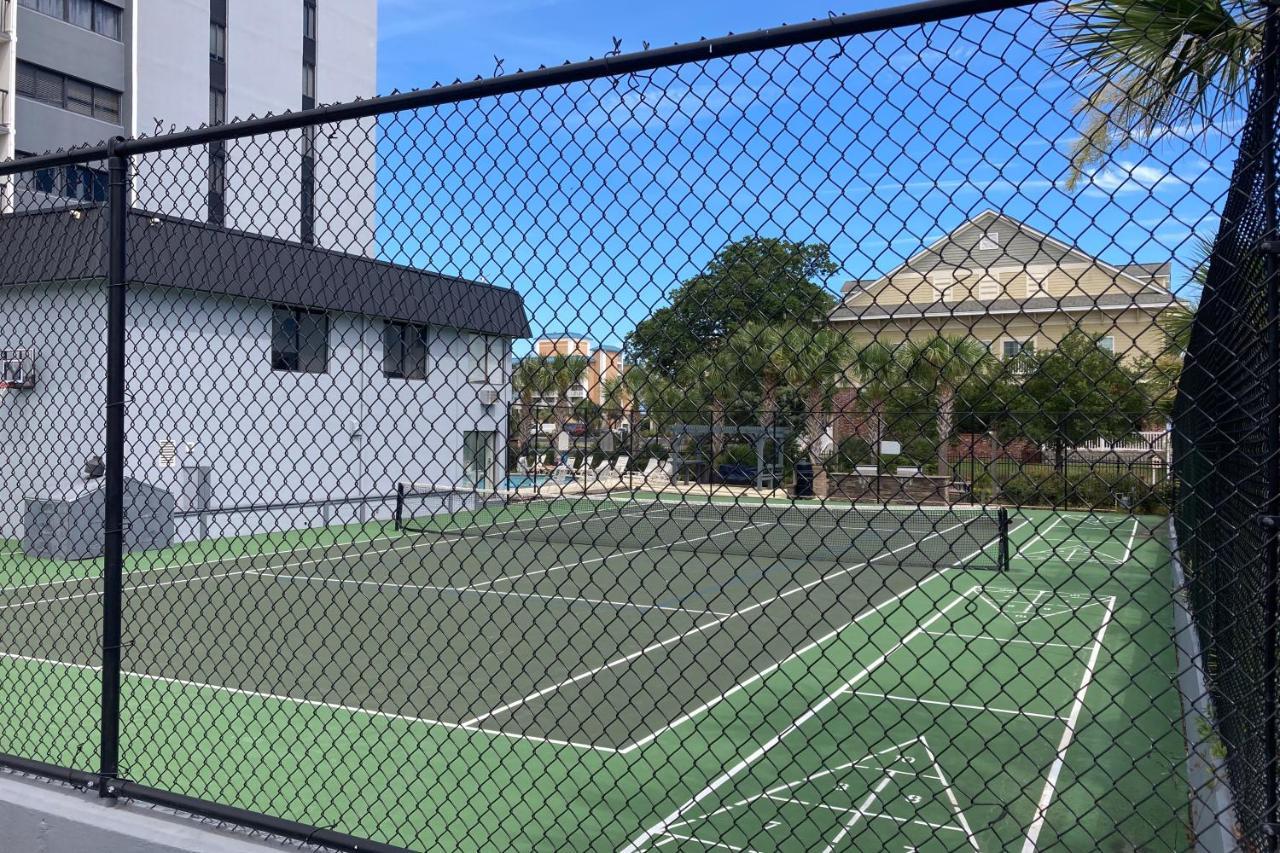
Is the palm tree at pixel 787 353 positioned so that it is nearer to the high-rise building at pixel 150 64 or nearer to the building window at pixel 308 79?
the high-rise building at pixel 150 64

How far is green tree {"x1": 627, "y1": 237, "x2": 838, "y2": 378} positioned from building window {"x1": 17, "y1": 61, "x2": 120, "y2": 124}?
32977mm

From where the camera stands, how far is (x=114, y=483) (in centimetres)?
340

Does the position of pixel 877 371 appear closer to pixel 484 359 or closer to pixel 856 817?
pixel 484 359

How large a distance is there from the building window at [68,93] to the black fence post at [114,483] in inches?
1237

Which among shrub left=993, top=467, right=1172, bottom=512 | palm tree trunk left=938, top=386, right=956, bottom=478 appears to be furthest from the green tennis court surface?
palm tree trunk left=938, top=386, right=956, bottom=478

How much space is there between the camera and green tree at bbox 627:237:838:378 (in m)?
2.72

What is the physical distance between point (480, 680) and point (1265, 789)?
7.85 m

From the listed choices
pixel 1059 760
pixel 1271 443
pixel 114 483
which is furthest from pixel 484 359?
pixel 1059 760

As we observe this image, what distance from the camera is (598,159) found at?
2.87 meters

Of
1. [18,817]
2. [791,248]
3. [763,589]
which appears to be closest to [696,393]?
[791,248]

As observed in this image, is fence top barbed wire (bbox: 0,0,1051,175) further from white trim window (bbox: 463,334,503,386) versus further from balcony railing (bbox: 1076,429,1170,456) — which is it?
balcony railing (bbox: 1076,429,1170,456)

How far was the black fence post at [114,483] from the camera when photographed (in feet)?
11.0

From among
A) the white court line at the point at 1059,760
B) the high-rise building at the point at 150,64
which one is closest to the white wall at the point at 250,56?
the high-rise building at the point at 150,64

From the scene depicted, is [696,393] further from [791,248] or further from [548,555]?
[548,555]
